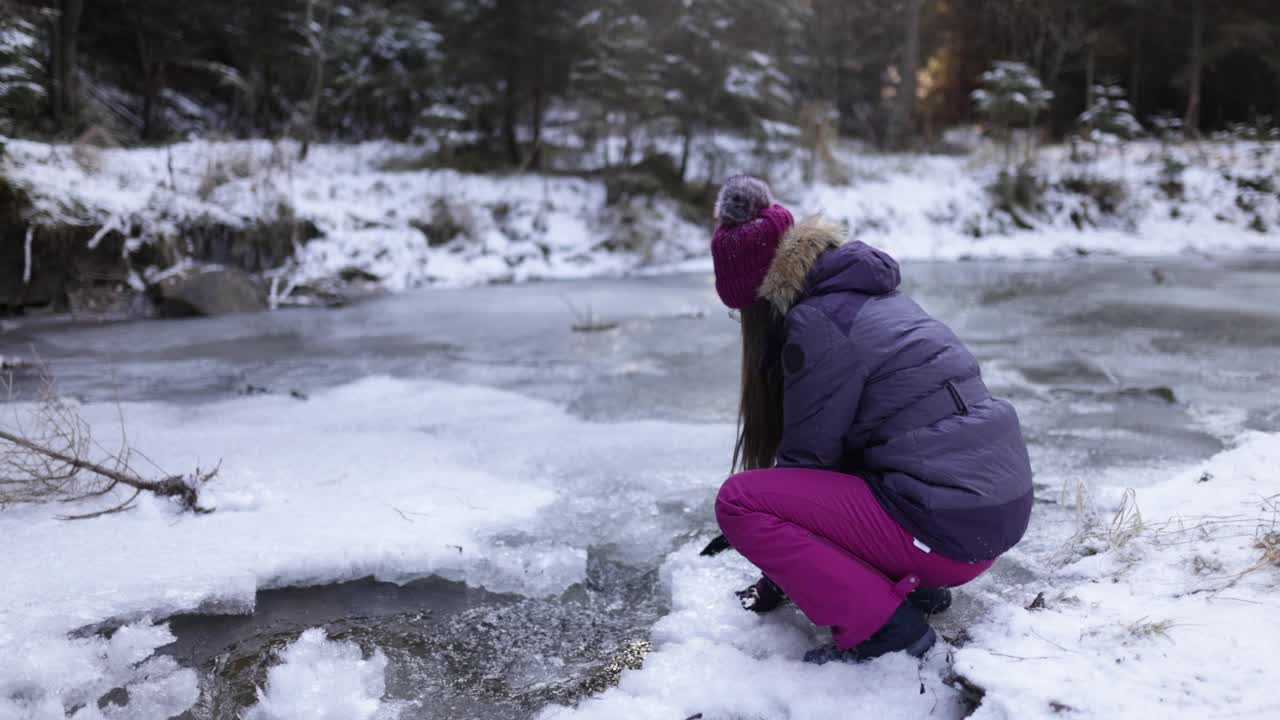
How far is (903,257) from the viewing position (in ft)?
47.4

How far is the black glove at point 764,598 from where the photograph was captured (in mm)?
2479

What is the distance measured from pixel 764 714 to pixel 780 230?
4.13ft

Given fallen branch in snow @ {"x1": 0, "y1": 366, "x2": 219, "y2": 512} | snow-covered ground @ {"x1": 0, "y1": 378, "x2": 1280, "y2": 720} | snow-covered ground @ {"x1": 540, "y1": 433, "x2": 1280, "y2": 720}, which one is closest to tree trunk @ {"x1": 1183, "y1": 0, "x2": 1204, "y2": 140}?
snow-covered ground @ {"x1": 0, "y1": 378, "x2": 1280, "y2": 720}

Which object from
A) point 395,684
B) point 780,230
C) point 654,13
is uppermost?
point 654,13

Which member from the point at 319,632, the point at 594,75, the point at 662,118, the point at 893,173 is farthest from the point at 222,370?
the point at 893,173

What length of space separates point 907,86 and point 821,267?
2088 cm

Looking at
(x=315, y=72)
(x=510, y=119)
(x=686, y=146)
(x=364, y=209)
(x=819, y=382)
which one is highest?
(x=315, y=72)

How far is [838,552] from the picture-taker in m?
2.09

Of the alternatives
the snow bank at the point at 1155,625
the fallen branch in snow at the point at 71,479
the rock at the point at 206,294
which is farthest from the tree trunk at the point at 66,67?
the snow bank at the point at 1155,625

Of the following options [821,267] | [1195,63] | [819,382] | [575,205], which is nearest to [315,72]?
[575,205]

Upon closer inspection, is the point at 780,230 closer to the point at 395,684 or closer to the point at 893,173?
the point at 395,684

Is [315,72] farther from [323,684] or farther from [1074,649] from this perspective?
[1074,649]

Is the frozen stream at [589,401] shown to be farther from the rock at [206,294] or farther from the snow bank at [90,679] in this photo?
the rock at [206,294]

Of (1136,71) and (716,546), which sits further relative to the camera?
(1136,71)
